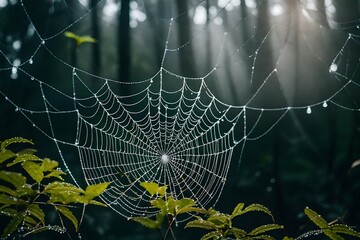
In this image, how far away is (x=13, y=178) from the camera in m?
1.15

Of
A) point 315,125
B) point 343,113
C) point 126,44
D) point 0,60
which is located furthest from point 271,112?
point 0,60

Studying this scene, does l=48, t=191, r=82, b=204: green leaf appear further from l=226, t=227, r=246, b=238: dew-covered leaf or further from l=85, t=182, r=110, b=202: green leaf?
l=226, t=227, r=246, b=238: dew-covered leaf

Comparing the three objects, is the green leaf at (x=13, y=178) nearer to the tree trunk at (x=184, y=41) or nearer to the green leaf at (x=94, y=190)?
the green leaf at (x=94, y=190)

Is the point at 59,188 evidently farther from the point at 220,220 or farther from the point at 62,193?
the point at 220,220

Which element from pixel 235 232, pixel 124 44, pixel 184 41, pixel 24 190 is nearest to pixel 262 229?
pixel 235 232

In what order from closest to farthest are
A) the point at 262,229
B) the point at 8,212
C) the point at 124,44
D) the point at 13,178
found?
the point at 13,178 → the point at 8,212 → the point at 262,229 → the point at 124,44

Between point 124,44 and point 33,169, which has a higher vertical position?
point 124,44

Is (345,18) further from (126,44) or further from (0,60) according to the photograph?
(0,60)

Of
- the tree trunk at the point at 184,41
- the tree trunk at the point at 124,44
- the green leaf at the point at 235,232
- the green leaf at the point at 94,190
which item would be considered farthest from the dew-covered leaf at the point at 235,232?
the tree trunk at the point at 184,41

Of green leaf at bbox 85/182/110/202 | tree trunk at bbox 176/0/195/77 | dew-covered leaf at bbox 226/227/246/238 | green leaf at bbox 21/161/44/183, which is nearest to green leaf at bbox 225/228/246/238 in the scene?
dew-covered leaf at bbox 226/227/246/238

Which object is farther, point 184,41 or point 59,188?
point 184,41

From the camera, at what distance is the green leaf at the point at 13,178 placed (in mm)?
1093

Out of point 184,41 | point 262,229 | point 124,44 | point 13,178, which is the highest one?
point 184,41

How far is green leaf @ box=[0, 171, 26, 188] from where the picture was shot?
109 centimetres
